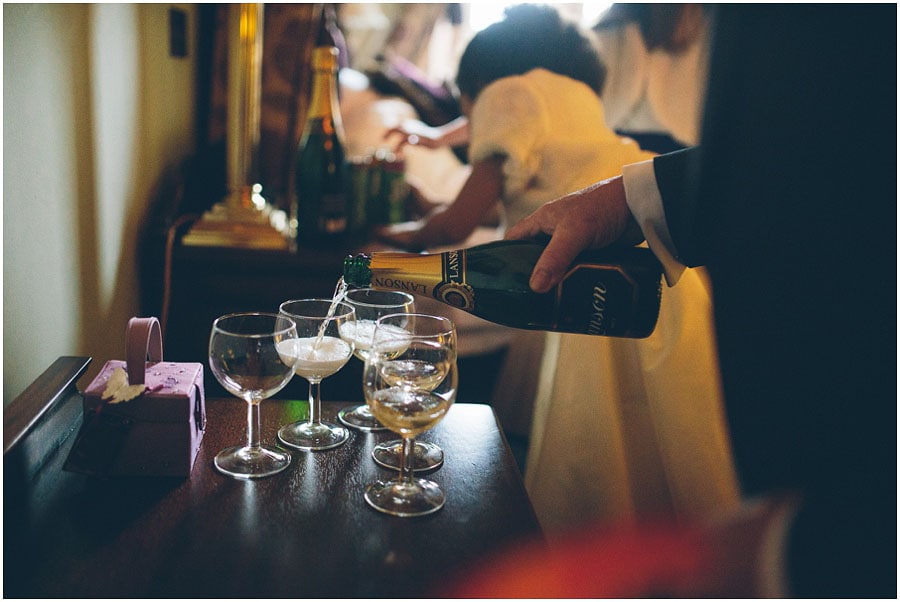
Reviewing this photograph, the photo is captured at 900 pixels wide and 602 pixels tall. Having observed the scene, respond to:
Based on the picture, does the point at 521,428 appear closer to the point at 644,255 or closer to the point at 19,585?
the point at 644,255

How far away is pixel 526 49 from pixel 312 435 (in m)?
1.20

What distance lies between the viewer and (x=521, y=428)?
211cm

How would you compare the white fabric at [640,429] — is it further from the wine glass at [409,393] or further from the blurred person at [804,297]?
the blurred person at [804,297]

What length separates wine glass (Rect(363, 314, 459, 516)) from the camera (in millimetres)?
771

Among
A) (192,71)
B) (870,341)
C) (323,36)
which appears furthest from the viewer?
(192,71)

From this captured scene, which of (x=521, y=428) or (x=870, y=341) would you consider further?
(x=521, y=428)

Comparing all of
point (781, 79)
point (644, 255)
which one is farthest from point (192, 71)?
point (781, 79)

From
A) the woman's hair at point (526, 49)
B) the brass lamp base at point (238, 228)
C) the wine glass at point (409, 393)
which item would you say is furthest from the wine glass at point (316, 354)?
the woman's hair at point (526, 49)

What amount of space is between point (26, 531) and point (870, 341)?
2.49 ft

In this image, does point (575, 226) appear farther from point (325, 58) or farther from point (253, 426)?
point (325, 58)

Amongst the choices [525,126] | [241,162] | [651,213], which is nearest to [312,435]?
[651,213]

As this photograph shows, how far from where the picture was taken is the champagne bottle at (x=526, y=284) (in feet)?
2.99

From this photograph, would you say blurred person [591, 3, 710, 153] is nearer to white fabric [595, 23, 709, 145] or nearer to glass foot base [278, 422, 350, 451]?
white fabric [595, 23, 709, 145]

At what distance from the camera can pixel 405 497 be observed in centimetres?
77
